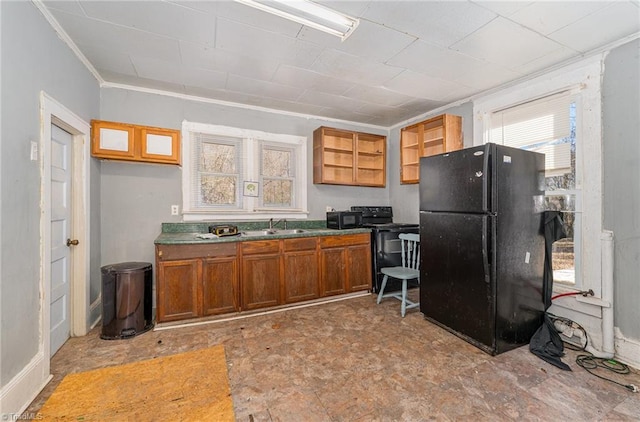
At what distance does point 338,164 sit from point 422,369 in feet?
9.93

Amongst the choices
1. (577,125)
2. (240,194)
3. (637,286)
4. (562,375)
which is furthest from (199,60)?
(637,286)

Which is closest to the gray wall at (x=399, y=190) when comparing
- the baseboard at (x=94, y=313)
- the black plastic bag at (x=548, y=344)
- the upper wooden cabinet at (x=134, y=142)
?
the black plastic bag at (x=548, y=344)

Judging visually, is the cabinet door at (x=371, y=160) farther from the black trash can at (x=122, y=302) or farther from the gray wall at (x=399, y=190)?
the black trash can at (x=122, y=302)

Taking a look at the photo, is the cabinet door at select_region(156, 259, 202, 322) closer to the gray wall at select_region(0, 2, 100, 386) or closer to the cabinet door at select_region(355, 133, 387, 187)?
the gray wall at select_region(0, 2, 100, 386)

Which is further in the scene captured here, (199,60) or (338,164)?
(338,164)

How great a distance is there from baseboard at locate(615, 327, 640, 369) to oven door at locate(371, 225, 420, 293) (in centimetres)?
215

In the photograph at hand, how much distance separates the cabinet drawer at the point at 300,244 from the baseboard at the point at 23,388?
85.8 inches

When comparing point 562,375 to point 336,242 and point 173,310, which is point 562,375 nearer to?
point 336,242

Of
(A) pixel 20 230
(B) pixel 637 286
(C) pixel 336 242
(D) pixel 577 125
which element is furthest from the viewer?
(C) pixel 336 242

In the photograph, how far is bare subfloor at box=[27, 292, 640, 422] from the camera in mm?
1678

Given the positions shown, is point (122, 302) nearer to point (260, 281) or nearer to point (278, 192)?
point (260, 281)

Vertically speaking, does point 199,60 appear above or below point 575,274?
above

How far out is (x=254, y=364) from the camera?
217cm

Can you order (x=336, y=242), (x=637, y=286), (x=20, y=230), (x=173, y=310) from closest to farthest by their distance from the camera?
(x=20, y=230), (x=637, y=286), (x=173, y=310), (x=336, y=242)
